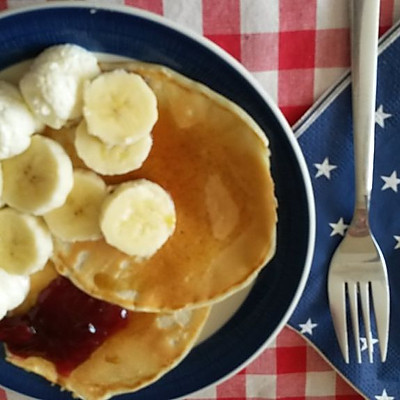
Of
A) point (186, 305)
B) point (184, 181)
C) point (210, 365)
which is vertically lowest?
point (210, 365)

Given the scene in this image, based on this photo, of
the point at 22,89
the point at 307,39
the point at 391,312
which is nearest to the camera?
the point at 22,89

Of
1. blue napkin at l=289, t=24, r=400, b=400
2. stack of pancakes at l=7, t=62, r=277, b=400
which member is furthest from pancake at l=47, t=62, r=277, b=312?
blue napkin at l=289, t=24, r=400, b=400

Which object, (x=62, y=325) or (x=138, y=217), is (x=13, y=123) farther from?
(x=62, y=325)

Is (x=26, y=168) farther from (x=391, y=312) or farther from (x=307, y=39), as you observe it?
(x=391, y=312)

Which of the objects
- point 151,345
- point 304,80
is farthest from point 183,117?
point 151,345

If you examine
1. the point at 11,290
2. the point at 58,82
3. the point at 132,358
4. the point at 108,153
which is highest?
the point at 58,82

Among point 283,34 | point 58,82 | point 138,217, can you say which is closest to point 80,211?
point 138,217

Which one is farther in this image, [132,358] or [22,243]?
[132,358]
